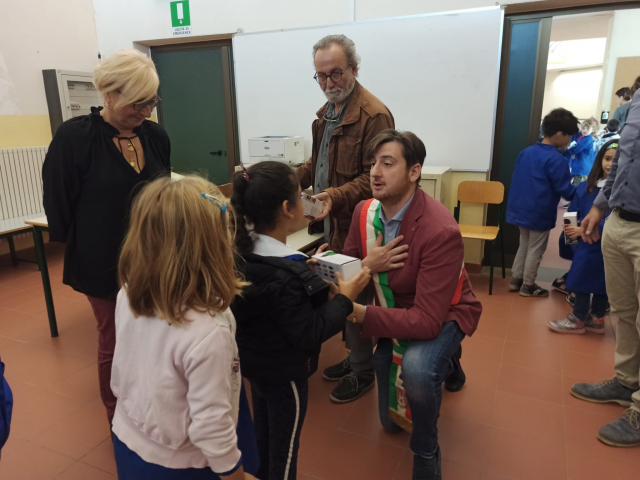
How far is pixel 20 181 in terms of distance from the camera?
4.34 m

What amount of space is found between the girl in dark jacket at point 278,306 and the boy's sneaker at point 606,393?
1569mm

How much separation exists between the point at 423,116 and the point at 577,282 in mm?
1850

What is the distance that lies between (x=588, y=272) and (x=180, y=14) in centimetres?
436

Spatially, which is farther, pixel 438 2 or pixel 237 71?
pixel 237 71

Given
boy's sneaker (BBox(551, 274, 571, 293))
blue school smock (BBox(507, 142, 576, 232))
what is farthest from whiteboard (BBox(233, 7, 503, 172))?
boy's sneaker (BBox(551, 274, 571, 293))

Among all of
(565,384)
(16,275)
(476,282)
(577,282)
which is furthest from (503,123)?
(16,275)

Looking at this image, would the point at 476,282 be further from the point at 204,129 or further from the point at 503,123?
the point at 204,129

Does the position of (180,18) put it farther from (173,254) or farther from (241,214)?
(173,254)

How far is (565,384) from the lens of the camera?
2.38 meters

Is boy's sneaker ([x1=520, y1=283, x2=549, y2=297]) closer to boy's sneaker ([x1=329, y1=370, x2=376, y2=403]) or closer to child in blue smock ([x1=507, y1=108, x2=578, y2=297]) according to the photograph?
child in blue smock ([x1=507, y1=108, x2=578, y2=297])

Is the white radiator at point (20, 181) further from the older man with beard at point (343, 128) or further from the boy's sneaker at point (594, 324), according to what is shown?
the boy's sneaker at point (594, 324)

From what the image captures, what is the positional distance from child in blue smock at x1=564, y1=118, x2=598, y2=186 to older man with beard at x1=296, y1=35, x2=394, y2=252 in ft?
15.0

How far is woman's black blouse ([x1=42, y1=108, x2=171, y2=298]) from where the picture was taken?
63.7 inches

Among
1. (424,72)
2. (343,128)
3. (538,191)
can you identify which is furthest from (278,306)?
(424,72)
